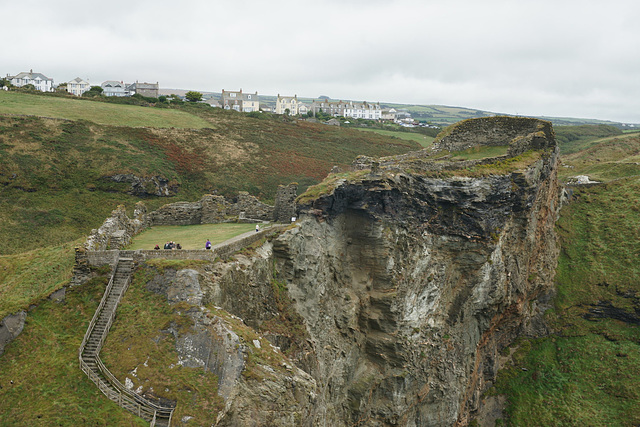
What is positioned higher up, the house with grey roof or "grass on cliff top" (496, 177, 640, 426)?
the house with grey roof

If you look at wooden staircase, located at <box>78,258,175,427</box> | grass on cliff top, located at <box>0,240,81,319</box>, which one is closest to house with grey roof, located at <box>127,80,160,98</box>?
grass on cliff top, located at <box>0,240,81,319</box>

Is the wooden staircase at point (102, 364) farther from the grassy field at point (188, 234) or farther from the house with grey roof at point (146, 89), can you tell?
the house with grey roof at point (146, 89)

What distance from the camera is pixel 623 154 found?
95625 millimetres

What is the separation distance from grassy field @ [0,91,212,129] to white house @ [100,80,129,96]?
9347 cm

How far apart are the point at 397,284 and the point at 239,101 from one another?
158 m

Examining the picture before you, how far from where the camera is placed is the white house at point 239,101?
17179 centimetres

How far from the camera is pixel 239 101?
6826 inches

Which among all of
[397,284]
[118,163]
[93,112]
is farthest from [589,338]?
[93,112]

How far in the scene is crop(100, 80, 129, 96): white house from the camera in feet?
566

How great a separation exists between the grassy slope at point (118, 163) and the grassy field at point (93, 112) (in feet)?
7.13

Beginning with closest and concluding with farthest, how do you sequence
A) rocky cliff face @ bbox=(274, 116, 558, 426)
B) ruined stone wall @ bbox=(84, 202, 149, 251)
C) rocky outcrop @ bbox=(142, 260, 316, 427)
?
rocky outcrop @ bbox=(142, 260, 316, 427), ruined stone wall @ bbox=(84, 202, 149, 251), rocky cliff face @ bbox=(274, 116, 558, 426)

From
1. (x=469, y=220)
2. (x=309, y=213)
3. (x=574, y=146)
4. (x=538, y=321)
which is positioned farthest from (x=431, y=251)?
(x=574, y=146)

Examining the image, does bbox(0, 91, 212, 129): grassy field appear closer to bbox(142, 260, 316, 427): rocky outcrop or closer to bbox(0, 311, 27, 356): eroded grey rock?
bbox(0, 311, 27, 356): eroded grey rock

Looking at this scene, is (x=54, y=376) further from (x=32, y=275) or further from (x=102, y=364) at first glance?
(x=32, y=275)
